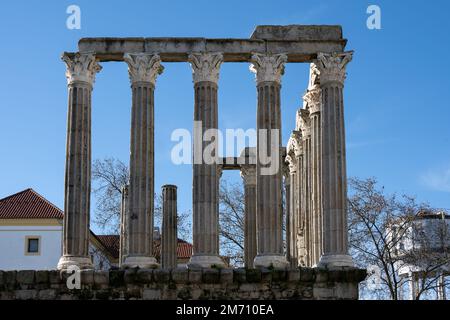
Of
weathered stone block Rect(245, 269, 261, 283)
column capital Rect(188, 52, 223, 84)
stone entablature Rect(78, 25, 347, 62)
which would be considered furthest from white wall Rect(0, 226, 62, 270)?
weathered stone block Rect(245, 269, 261, 283)

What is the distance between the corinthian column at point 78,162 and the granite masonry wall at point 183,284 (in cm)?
168

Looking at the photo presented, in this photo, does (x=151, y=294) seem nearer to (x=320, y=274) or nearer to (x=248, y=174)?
(x=320, y=274)

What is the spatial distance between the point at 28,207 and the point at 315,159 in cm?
3992

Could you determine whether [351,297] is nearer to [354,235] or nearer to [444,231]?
[354,235]

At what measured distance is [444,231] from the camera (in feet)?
164

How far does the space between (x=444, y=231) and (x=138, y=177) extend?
868 inches

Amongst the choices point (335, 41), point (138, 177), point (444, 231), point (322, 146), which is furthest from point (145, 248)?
point (444, 231)

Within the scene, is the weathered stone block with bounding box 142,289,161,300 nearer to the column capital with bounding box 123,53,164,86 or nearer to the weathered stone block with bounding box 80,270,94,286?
the weathered stone block with bounding box 80,270,94,286

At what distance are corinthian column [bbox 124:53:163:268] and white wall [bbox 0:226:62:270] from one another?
37362 millimetres

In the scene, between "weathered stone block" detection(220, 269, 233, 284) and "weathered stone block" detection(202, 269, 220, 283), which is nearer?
"weathered stone block" detection(220, 269, 233, 284)

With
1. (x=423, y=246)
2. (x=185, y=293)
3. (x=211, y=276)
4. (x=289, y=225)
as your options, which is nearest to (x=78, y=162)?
(x=185, y=293)

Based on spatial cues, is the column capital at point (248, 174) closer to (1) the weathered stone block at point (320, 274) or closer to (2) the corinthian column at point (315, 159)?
(2) the corinthian column at point (315, 159)

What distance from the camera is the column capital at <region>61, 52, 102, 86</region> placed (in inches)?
1419
